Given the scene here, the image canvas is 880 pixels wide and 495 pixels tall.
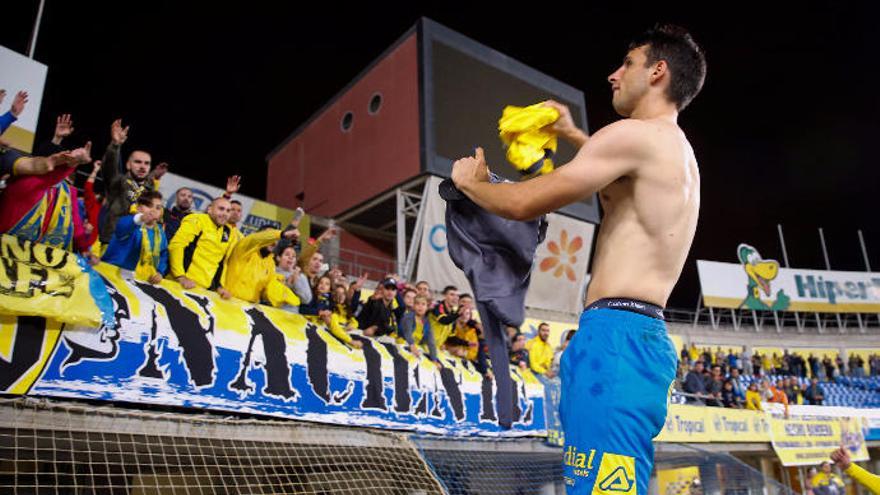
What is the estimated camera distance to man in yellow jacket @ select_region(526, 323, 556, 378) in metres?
9.82

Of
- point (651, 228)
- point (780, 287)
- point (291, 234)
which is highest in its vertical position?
point (780, 287)

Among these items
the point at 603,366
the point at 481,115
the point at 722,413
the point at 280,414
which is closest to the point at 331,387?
the point at 280,414

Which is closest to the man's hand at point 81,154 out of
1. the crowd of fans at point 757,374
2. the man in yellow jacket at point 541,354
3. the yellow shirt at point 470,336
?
the yellow shirt at point 470,336

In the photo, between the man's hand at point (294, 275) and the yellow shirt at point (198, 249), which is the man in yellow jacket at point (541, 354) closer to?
the man's hand at point (294, 275)

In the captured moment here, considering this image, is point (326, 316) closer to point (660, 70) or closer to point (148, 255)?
point (148, 255)

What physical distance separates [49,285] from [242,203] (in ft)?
31.0

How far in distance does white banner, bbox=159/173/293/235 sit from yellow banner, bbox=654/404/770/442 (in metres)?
8.94

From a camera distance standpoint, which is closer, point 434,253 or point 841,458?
point 841,458

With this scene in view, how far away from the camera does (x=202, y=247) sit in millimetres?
6133

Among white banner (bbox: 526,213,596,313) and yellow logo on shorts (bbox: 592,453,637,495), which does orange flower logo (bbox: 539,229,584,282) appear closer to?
white banner (bbox: 526,213,596,313)

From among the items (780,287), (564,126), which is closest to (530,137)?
(564,126)

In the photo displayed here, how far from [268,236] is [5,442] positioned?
9.27 ft

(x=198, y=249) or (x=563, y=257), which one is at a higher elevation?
(x=563, y=257)

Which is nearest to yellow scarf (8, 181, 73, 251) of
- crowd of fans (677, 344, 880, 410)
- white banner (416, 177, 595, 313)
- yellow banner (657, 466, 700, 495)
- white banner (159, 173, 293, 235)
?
white banner (159, 173, 293, 235)
